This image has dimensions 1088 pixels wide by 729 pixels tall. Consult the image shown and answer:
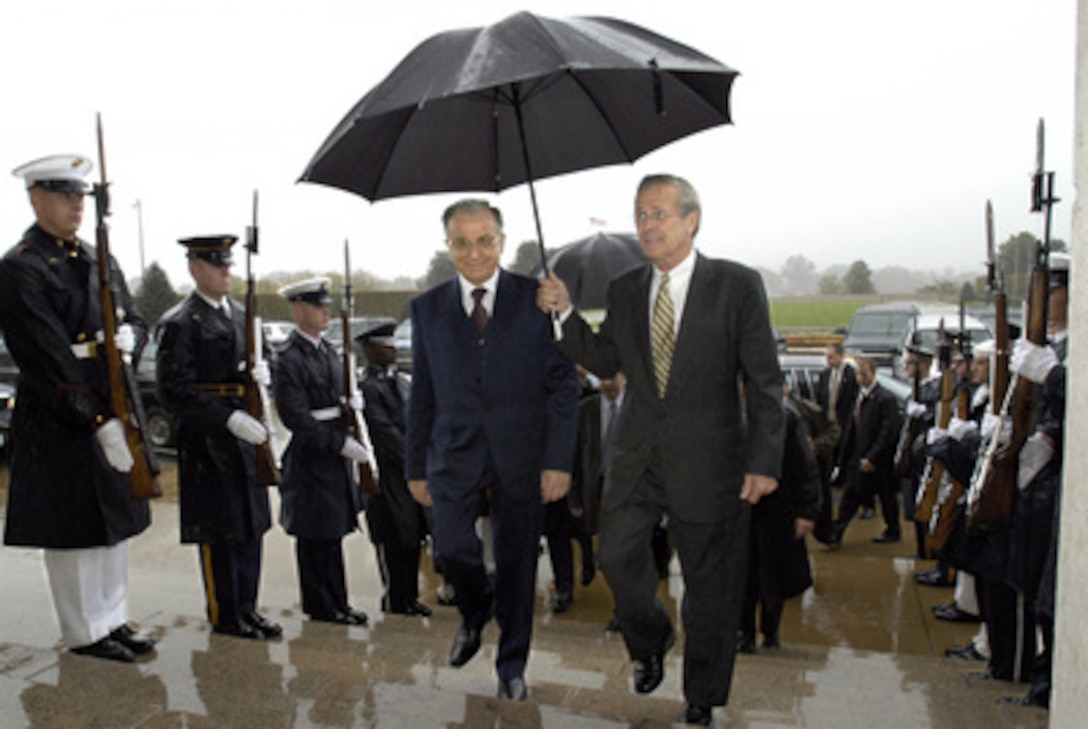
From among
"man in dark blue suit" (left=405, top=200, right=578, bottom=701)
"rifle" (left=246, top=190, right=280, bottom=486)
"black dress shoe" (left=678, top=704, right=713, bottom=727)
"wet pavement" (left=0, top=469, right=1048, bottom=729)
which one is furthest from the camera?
"rifle" (left=246, top=190, right=280, bottom=486)

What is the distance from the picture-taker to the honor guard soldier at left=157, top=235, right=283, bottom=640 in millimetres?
4387

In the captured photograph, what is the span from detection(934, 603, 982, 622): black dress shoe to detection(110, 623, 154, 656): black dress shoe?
4495mm

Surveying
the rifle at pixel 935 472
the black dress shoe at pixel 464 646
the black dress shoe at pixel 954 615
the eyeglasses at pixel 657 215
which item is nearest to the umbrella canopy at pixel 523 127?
the eyeglasses at pixel 657 215

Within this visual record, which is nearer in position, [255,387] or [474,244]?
[474,244]

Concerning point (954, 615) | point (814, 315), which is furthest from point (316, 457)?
point (814, 315)

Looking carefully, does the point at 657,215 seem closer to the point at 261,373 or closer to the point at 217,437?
the point at 261,373

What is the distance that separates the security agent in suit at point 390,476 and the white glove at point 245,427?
37.1 inches

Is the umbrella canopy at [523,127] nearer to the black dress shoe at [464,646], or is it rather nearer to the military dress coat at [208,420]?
the military dress coat at [208,420]

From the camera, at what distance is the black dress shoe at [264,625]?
175 inches

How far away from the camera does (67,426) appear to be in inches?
151

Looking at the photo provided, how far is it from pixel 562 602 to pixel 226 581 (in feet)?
7.16

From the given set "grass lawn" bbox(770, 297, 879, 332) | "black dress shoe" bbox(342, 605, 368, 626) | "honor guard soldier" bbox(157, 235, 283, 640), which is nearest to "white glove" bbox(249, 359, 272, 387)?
"honor guard soldier" bbox(157, 235, 283, 640)

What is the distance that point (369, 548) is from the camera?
7.09 metres

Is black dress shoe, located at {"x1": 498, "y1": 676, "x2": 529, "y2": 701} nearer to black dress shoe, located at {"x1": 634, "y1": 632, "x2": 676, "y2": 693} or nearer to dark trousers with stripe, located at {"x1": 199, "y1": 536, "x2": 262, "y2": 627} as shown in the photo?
black dress shoe, located at {"x1": 634, "y1": 632, "x2": 676, "y2": 693}
